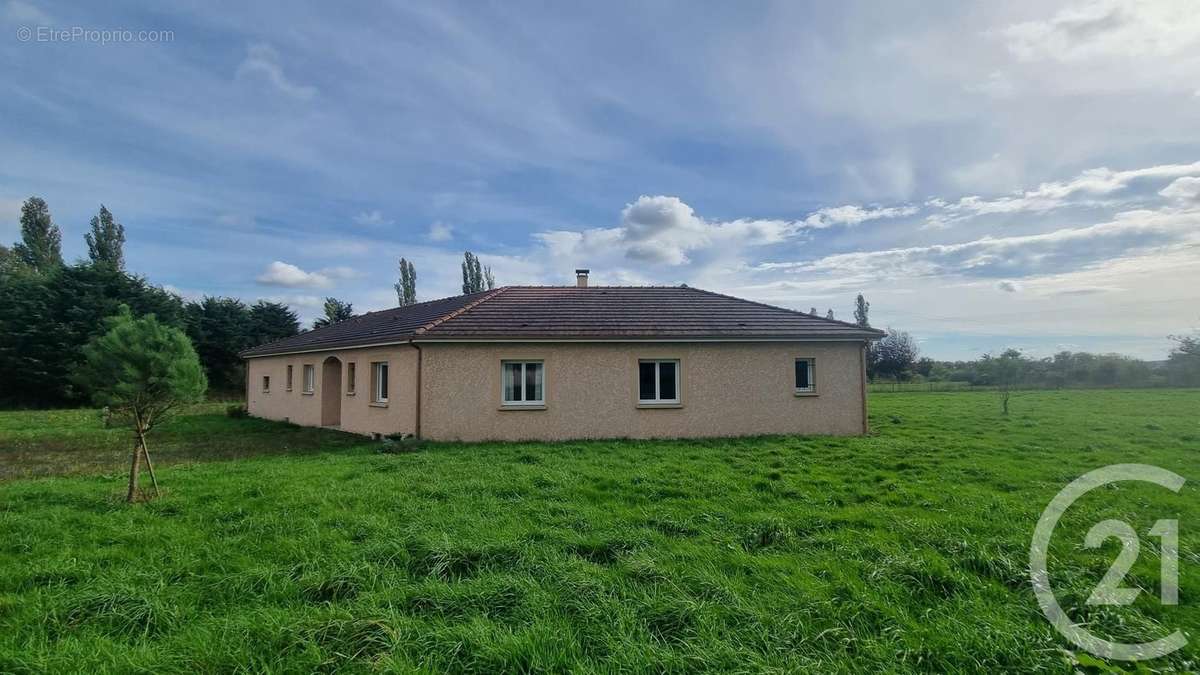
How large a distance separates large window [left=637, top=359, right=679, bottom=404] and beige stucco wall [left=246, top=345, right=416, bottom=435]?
6.06 metres

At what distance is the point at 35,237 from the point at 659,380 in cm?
5589

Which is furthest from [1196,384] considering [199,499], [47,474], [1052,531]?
[47,474]

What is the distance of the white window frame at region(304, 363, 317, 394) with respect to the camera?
65.7ft

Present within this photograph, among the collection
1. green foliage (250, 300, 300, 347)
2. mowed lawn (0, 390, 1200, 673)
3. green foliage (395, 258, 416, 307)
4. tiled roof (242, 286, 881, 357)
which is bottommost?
mowed lawn (0, 390, 1200, 673)

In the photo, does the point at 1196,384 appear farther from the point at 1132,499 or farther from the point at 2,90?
the point at 2,90

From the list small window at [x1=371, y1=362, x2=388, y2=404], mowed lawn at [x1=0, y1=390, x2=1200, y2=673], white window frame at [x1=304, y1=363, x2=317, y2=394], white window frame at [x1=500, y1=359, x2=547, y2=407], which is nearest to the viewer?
mowed lawn at [x1=0, y1=390, x2=1200, y2=673]

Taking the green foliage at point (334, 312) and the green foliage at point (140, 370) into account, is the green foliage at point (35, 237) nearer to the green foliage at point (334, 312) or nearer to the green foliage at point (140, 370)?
the green foliage at point (334, 312)

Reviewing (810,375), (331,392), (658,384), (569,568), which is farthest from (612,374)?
(331,392)

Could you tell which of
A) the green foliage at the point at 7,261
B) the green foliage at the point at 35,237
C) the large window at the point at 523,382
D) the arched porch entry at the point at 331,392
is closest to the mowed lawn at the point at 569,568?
the large window at the point at 523,382

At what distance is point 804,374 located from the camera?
604 inches

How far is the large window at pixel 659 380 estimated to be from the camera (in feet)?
48.0

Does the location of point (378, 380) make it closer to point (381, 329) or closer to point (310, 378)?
point (381, 329)

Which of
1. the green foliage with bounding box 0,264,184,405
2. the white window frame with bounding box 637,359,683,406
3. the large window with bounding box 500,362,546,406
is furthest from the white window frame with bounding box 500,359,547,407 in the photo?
the green foliage with bounding box 0,264,184,405

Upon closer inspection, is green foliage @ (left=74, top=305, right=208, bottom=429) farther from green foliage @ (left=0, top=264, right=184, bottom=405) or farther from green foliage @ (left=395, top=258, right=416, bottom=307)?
green foliage @ (left=395, top=258, right=416, bottom=307)
